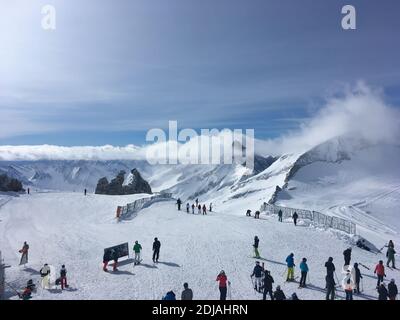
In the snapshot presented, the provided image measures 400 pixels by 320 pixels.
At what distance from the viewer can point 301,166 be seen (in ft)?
404

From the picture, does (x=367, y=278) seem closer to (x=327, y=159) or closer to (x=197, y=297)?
(x=197, y=297)

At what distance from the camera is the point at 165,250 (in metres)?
29.0

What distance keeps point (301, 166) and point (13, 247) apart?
103 metres

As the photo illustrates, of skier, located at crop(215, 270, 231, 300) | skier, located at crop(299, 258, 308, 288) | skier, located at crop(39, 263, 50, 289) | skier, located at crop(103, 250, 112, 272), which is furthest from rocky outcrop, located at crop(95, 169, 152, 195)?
skier, located at crop(215, 270, 231, 300)

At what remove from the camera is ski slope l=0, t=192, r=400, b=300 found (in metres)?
21.0

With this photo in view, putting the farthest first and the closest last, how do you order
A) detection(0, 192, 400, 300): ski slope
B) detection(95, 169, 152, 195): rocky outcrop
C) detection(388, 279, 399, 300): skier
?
1. detection(95, 169, 152, 195): rocky outcrop
2. detection(0, 192, 400, 300): ski slope
3. detection(388, 279, 399, 300): skier

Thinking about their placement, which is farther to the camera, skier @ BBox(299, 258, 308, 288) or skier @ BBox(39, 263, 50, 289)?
skier @ BBox(39, 263, 50, 289)

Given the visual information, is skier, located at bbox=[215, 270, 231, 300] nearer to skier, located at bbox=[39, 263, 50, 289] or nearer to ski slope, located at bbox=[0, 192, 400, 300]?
ski slope, located at bbox=[0, 192, 400, 300]

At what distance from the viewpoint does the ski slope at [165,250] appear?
68.8 feet

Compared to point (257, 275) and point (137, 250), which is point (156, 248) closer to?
point (137, 250)

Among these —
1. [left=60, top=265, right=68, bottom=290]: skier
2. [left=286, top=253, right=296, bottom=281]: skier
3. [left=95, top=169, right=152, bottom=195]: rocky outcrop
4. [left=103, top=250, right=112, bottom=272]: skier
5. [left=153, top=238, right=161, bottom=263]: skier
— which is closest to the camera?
[left=60, top=265, right=68, bottom=290]: skier

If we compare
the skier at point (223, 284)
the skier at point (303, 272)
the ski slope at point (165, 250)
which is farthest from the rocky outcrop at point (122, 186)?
the skier at point (223, 284)

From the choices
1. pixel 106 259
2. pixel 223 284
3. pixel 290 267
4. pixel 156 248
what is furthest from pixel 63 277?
pixel 290 267
